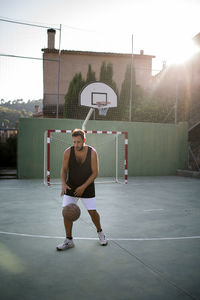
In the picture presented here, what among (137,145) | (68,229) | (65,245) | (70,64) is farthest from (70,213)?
(70,64)

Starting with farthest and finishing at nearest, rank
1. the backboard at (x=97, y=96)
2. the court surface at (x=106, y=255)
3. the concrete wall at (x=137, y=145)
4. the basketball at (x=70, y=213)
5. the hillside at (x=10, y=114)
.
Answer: the hillside at (x=10, y=114) < the concrete wall at (x=137, y=145) < the backboard at (x=97, y=96) < the basketball at (x=70, y=213) < the court surface at (x=106, y=255)

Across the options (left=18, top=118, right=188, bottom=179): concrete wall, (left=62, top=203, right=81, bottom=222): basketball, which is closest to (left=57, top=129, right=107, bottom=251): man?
(left=62, top=203, right=81, bottom=222): basketball

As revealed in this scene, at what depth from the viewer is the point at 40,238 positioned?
4871 millimetres

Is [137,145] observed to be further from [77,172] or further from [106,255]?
[106,255]

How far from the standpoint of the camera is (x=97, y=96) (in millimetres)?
12703

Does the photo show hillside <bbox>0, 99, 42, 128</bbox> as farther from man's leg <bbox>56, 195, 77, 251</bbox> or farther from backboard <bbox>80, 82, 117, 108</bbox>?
man's leg <bbox>56, 195, 77, 251</bbox>

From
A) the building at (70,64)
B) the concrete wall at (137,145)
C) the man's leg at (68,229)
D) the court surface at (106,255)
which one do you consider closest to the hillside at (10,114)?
the concrete wall at (137,145)

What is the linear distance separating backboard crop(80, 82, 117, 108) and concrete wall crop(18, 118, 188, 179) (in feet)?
6.92

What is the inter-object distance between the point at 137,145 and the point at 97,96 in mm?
3893

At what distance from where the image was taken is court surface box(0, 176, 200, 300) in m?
3.08

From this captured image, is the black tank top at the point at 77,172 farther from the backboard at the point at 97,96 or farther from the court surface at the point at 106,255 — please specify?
the backboard at the point at 97,96

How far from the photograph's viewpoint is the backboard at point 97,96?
41.2 ft

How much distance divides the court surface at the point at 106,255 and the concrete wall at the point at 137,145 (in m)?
6.01

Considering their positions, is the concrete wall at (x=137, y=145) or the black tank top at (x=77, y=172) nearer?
the black tank top at (x=77, y=172)
